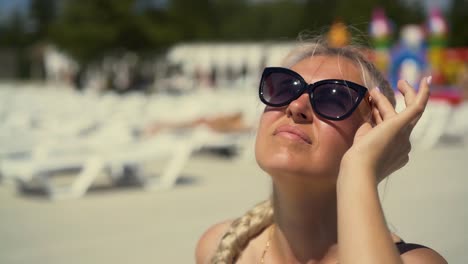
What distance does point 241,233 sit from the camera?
184 cm

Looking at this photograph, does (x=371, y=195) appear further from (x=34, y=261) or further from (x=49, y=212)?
(x=49, y=212)

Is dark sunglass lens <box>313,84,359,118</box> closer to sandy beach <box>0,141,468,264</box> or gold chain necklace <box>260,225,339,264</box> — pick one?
gold chain necklace <box>260,225,339,264</box>

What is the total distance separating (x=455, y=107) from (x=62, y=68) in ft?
156

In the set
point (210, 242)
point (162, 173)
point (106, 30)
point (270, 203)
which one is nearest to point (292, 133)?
point (270, 203)

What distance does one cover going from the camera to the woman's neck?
1.63 m

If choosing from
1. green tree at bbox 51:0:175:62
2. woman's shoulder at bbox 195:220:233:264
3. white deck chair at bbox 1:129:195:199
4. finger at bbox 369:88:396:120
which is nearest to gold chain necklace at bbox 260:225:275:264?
woman's shoulder at bbox 195:220:233:264

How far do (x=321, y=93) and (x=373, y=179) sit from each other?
0.27m

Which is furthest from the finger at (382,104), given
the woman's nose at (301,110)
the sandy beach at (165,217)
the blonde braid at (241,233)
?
the sandy beach at (165,217)

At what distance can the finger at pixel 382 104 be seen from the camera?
153 centimetres

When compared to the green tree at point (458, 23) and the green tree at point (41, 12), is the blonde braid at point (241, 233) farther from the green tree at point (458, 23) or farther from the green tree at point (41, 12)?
the green tree at point (41, 12)

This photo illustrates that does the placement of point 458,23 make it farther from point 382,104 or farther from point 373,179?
point 373,179

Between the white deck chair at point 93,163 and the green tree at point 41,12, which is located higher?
the white deck chair at point 93,163

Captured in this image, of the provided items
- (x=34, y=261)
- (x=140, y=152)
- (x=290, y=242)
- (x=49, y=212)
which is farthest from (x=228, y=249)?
(x=140, y=152)

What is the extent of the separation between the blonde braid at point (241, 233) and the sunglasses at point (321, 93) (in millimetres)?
366
